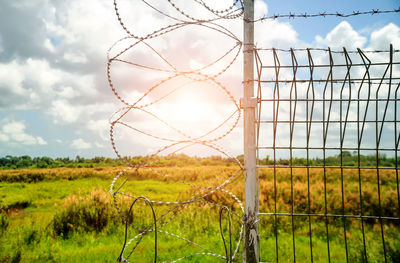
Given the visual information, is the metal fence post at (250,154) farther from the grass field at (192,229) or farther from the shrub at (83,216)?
the shrub at (83,216)

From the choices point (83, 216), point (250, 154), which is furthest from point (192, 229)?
point (250, 154)

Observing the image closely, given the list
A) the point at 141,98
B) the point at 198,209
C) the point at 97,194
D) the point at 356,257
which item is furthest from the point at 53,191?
the point at 356,257

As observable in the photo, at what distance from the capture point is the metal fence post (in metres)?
2.74

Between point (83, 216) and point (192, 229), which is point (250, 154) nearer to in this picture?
point (192, 229)

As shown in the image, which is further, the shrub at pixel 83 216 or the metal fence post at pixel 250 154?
the shrub at pixel 83 216

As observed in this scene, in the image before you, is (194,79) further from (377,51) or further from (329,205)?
(329,205)

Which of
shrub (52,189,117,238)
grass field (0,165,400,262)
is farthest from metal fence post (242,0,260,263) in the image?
shrub (52,189,117,238)

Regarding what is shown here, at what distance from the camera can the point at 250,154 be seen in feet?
9.09

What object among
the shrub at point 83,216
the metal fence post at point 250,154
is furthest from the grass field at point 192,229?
the metal fence post at point 250,154

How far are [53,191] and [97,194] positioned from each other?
20.3 feet

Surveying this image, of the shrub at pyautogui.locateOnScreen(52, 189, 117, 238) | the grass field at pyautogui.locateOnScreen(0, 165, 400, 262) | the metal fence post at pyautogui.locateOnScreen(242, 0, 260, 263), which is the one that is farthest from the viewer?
the shrub at pyautogui.locateOnScreen(52, 189, 117, 238)

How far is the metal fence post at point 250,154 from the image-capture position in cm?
274

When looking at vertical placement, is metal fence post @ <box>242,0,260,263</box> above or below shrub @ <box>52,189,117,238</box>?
above

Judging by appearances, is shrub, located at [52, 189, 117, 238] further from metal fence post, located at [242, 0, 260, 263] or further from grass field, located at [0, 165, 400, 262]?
metal fence post, located at [242, 0, 260, 263]
